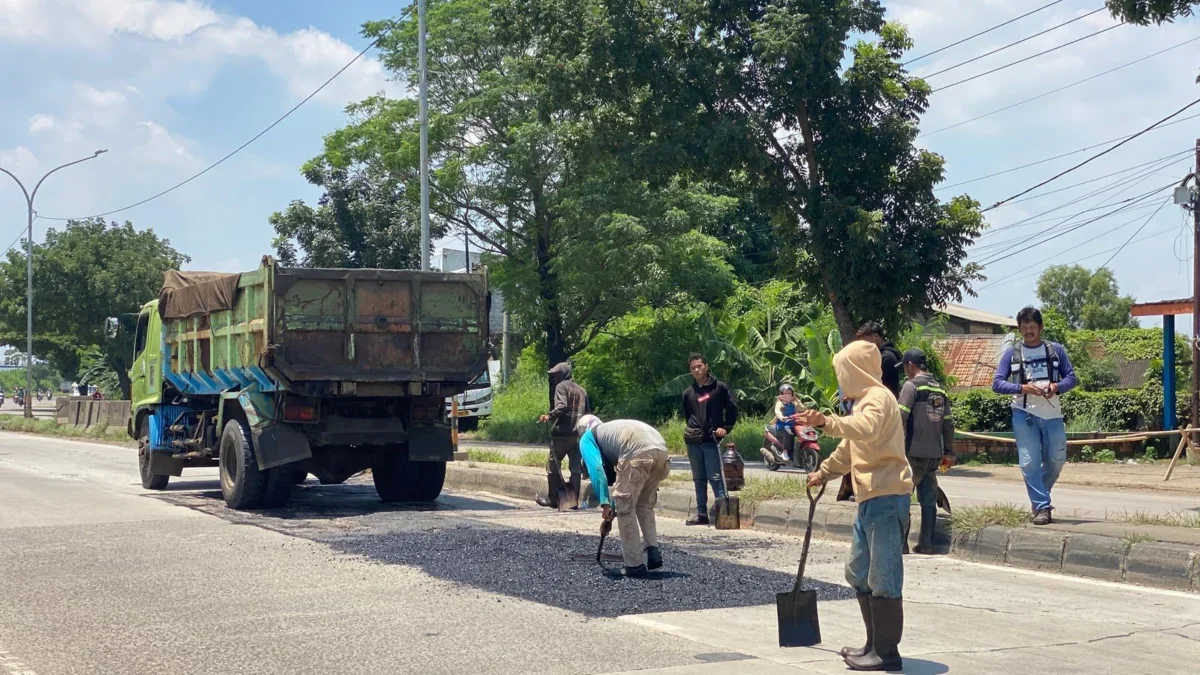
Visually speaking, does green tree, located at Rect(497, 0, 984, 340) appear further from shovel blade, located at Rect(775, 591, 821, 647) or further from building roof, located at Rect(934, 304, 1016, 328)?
building roof, located at Rect(934, 304, 1016, 328)

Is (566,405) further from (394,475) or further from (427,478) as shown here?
(394,475)

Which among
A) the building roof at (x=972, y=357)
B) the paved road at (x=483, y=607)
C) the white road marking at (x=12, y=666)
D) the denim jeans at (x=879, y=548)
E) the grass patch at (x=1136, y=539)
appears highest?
the building roof at (x=972, y=357)

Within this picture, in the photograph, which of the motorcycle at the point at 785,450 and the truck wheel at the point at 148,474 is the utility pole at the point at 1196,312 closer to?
the motorcycle at the point at 785,450

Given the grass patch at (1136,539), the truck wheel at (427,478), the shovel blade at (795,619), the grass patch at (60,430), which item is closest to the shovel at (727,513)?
the truck wheel at (427,478)

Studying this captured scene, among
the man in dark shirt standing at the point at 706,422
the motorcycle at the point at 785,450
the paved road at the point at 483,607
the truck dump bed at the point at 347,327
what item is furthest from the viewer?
the motorcycle at the point at 785,450

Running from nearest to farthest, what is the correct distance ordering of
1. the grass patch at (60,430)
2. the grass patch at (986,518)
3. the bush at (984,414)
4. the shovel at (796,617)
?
the shovel at (796,617) < the grass patch at (986,518) < the bush at (984,414) < the grass patch at (60,430)

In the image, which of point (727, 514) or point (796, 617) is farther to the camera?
point (727, 514)

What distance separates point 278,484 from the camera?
13.9 meters

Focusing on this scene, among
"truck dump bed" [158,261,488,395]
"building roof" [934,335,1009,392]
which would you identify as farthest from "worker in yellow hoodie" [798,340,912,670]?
"building roof" [934,335,1009,392]

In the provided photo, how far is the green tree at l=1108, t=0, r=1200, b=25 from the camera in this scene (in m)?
11.3

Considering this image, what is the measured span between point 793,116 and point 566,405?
10000 mm

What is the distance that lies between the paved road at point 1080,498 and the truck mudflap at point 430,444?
19.9ft

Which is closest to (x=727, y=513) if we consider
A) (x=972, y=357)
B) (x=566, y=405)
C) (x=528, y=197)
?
(x=566, y=405)

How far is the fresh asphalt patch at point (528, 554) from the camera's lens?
8.09 metres
